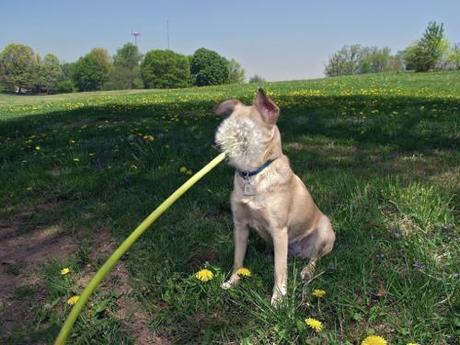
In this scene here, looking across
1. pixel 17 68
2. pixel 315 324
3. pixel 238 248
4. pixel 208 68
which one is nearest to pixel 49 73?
pixel 17 68

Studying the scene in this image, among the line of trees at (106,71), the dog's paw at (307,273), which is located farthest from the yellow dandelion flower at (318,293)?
the line of trees at (106,71)

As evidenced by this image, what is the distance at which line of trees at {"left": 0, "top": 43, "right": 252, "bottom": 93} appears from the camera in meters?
81.9

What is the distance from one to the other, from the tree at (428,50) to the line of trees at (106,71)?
139 ft

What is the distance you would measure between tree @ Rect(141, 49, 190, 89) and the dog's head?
8581cm

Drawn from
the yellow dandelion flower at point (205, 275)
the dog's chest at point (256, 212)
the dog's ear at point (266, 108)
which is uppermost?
the dog's ear at point (266, 108)

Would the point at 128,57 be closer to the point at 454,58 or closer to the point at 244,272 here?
the point at 454,58

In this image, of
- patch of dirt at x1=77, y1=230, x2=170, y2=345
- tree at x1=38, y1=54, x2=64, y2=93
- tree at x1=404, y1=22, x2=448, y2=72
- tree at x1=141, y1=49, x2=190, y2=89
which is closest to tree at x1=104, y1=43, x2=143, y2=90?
tree at x1=141, y1=49, x2=190, y2=89

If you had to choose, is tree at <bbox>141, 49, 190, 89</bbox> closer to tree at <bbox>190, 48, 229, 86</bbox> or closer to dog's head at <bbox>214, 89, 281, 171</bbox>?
tree at <bbox>190, 48, 229, 86</bbox>

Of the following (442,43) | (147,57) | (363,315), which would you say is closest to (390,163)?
(363,315)

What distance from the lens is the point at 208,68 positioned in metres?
89.6

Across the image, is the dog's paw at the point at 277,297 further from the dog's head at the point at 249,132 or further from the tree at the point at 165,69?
the tree at the point at 165,69

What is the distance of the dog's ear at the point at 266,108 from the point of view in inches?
97.2

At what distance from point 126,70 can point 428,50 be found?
6486 cm

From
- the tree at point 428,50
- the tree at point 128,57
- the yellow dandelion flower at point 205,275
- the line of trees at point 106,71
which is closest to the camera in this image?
the yellow dandelion flower at point 205,275
